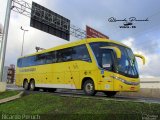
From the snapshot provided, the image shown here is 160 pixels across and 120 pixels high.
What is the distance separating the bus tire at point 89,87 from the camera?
50.4ft

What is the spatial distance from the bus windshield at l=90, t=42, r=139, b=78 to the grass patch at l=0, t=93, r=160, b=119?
3380mm

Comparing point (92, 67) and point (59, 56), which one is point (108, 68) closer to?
point (92, 67)

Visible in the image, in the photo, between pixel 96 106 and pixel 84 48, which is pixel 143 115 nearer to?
pixel 96 106

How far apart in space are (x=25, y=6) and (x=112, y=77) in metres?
17.6

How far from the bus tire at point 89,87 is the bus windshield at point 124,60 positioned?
1.38 m

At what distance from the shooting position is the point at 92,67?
50.4 ft

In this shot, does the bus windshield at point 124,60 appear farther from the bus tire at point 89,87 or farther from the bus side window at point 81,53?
the bus tire at point 89,87

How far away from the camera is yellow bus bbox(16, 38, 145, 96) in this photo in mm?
14375

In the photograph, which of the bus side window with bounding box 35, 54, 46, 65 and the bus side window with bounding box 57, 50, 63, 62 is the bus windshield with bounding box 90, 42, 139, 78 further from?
the bus side window with bounding box 35, 54, 46, 65

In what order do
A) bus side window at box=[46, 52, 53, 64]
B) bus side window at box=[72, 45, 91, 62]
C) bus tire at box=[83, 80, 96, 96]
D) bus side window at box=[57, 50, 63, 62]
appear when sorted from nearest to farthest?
1. bus tire at box=[83, 80, 96, 96]
2. bus side window at box=[72, 45, 91, 62]
3. bus side window at box=[57, 50, 63, 62]
4. bus side window at box=[46, 52, 53, 64]

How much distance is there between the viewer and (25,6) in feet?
94.1

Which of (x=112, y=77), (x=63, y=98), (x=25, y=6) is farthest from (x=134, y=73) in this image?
(x=25, y=6)

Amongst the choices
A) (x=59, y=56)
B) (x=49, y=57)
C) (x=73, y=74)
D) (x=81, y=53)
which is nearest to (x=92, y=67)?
(x=81, y=53)

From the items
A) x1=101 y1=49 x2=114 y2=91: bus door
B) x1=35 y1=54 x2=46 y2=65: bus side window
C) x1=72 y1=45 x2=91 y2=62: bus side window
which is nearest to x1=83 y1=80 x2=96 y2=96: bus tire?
x1=101 y1=49 x2=114 y2=91: bus door
